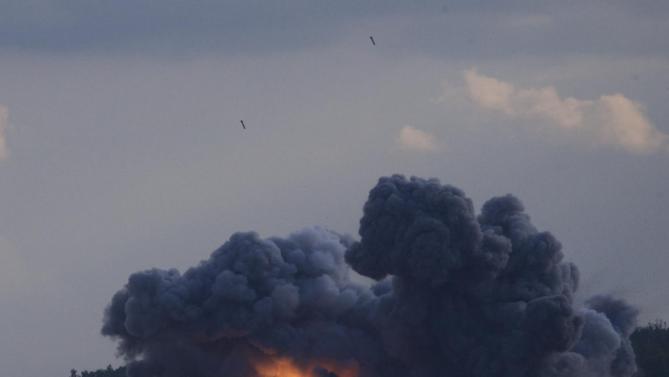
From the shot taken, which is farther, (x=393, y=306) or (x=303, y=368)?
(x=303, y=368)

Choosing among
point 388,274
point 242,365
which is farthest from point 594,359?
point 242,365

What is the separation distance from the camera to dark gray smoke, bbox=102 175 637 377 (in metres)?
122

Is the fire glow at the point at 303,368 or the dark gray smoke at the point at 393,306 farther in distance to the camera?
the fire glow at the point at 303,368

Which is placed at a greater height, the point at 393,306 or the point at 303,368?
the point at 393,306

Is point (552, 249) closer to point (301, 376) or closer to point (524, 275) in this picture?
point (524, 275)

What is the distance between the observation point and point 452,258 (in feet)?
401

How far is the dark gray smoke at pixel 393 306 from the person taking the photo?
122m

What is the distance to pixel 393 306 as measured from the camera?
414ft

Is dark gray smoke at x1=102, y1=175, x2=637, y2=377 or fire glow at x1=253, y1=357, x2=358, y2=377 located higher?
dark gray smoke at x1=102, y1=175, x2=637, y2=377

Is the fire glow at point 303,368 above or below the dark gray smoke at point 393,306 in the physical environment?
below

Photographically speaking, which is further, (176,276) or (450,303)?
(176,276)

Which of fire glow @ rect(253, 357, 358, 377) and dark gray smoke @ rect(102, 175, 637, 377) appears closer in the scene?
dark gray smoke @ rect(102, 175, 637, 377)

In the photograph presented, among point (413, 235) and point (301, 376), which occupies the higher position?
point (413, 235)

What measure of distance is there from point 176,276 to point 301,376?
12.2 meters
